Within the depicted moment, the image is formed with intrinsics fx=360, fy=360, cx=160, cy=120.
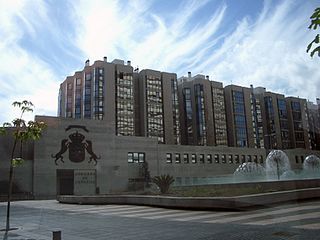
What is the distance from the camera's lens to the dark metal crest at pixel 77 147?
58219 millimetres

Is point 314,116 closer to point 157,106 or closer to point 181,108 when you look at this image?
point 157,106

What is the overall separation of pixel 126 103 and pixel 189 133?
22759 mm

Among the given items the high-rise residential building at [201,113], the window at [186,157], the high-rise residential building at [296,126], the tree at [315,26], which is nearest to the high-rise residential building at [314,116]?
the tree at [315,26]

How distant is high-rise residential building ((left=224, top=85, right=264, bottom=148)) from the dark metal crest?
210 feet

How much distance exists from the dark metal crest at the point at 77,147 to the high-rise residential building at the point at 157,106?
121 ft

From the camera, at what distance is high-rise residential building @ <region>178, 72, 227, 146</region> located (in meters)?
108

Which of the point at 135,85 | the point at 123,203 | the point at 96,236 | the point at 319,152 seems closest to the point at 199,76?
the point at 135,85

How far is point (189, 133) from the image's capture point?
109m

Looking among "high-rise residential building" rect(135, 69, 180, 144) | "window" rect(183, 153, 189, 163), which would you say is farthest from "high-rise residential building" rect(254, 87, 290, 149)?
"window" rect(183, 153, 189, 163)

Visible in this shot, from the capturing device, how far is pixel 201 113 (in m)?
108

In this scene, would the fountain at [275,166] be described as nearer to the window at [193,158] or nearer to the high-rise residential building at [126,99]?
the window at [193,158]

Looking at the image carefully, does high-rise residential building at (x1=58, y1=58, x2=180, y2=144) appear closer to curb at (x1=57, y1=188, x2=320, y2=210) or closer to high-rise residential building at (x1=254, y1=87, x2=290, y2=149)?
high-rise residential building at (x1=254, y1=87, x2=290, y2=149)

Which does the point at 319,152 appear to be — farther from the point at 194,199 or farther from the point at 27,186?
the point at 194,199

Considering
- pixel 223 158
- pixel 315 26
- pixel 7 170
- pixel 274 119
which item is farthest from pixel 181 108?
pixel 315 26
